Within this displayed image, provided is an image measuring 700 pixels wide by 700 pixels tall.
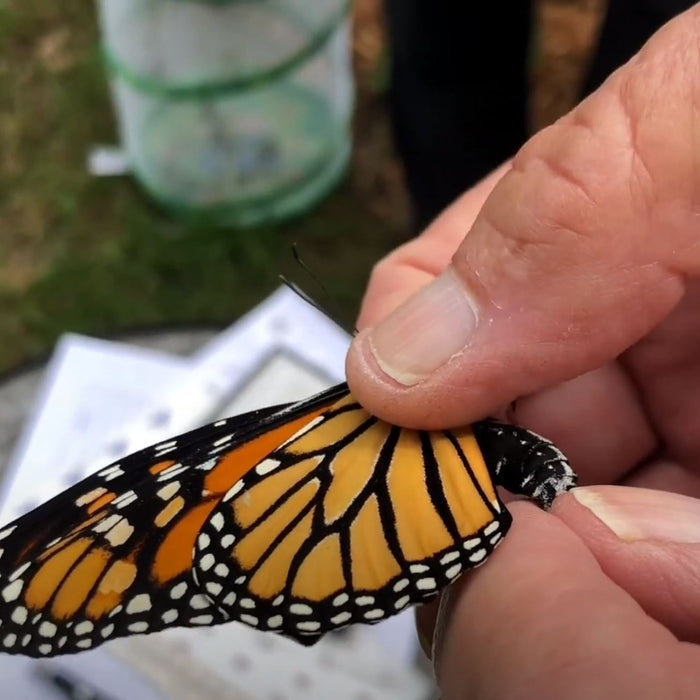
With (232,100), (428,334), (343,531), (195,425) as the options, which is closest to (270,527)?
(343,531)

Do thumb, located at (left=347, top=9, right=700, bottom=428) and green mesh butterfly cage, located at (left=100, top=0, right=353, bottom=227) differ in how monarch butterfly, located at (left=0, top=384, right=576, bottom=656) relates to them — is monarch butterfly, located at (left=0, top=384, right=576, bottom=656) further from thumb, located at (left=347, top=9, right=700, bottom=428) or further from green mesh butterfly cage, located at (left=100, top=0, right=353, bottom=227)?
green mesh butterfly cage, located at (left=100, top=0, right=353, bottom=227)

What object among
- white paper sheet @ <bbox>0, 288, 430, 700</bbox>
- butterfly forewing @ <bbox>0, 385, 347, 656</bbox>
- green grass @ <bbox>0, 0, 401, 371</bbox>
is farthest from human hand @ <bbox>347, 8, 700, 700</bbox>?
green grass @ <bbox>0, 0, 401, 371</bbox>

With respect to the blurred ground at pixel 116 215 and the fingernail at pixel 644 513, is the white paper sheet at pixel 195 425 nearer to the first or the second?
the blurred ground at pixel 116 215

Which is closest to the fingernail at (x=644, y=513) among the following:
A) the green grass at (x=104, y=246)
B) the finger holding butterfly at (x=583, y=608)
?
the finger holding butterfly at (x=583, y=608)

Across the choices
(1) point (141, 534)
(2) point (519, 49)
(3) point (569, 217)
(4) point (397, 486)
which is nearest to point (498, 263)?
(3) point (569, 217)

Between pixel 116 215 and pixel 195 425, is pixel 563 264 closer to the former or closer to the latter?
pixel 195 425

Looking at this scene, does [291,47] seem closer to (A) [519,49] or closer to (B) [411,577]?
(A) [519,49]
